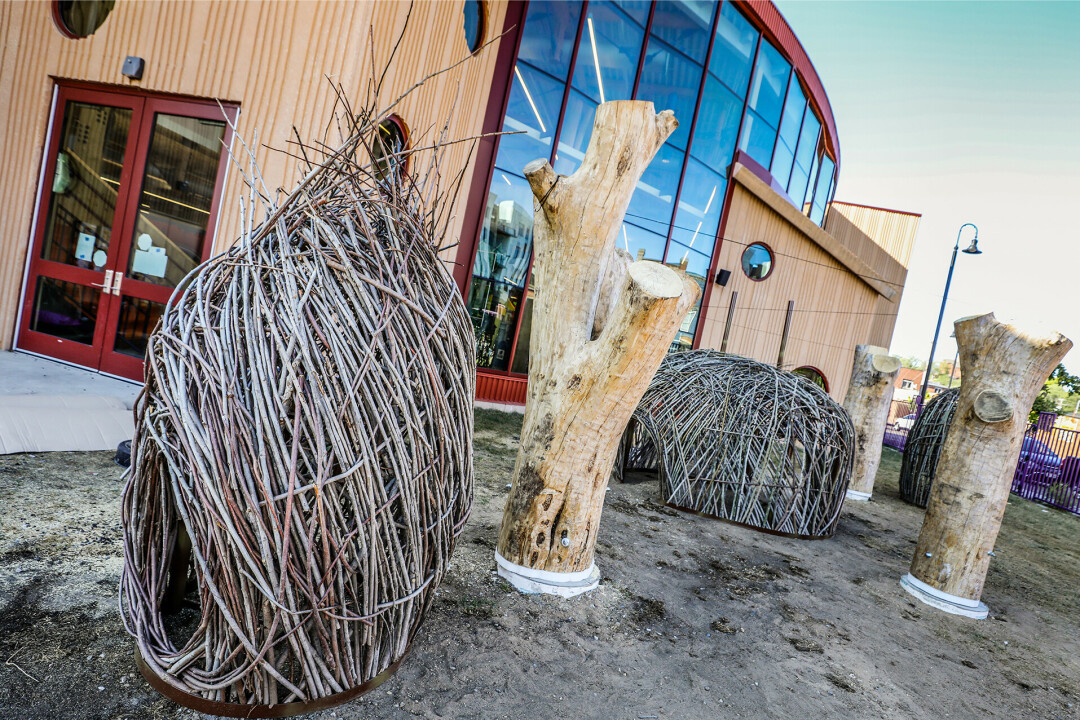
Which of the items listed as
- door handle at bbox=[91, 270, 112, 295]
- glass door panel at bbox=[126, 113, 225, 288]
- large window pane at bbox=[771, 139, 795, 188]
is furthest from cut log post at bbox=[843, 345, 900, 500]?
door handle at bbox=[91, 270, 112, 295]

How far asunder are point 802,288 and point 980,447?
12.0 m

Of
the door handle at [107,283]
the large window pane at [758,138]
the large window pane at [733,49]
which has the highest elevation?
the large window pane at [733,49]

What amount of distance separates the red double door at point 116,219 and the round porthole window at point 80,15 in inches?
23.9

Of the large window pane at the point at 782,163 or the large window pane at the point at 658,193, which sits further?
the large window pane at the point at 782,163

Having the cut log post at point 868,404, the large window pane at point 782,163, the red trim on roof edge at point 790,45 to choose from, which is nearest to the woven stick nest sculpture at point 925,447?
the cut log post at point 868,404

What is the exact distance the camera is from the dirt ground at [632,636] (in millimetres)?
2076

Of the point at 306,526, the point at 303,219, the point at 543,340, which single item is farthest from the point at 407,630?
the point at 543,340

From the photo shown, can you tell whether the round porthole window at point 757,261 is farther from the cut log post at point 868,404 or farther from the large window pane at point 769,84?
the cut log post at point 868,404

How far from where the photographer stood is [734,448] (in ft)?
17.1

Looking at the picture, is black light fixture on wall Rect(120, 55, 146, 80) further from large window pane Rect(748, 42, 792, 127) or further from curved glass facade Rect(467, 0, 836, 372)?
large window pane Rect(748, 42, 792, 127)

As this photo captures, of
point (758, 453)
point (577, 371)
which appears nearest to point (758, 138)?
point (758, 453)

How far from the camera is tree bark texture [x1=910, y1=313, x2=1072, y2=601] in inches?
154

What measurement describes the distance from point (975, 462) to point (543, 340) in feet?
10.1

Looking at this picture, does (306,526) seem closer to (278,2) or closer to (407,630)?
(407,630)
